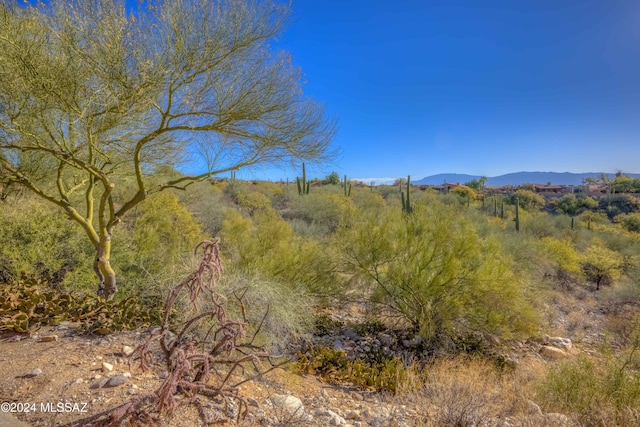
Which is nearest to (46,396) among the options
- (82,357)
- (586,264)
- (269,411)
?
(82,357)

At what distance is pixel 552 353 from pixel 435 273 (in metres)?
3.54

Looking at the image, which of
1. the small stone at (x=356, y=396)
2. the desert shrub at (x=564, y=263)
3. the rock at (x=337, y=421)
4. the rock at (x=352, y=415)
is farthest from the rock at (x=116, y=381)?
the desert shrub at (x=564, y=263)

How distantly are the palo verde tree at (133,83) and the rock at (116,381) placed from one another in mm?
3142

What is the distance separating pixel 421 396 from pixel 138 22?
6032 millimetres

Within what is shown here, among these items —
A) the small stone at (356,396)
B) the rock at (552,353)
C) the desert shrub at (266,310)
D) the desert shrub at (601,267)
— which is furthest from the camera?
the desert shrub at (601,267)

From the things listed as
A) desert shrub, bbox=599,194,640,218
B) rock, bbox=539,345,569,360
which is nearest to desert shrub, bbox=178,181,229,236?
rock, bbox=539,345,569,360

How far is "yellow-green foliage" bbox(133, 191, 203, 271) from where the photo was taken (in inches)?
309

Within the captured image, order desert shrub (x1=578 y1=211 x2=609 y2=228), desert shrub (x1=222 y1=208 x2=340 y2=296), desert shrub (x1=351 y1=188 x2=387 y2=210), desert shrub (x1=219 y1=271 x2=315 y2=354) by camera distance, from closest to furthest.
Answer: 1. desert shrub (x1=219 y1=271 x2=315 y2=354)
2. desert shrub (x1=222 y1=208 x2=340 y2=296)
3. desert shrub (x1=351 y1=188 x2=387 y2=210)
4. desert shrub (x1=578 y1=211 x2=609 y2=228)

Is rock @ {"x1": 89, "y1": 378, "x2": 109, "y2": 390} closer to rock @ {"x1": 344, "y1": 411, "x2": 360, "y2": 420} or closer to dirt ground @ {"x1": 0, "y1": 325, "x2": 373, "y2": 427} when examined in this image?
dirt ground @ {"x1": 0, "y1": 325, "x2": 373, "y2": 427}

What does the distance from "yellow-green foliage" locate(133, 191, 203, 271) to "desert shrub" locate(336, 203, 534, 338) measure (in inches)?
167

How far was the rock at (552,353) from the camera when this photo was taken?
840cm

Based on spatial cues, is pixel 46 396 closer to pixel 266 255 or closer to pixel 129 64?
pixel 129 64

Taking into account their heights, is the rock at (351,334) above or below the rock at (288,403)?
below

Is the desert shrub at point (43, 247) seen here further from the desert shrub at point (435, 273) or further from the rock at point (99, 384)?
the desert shrub at point (435, 273)
